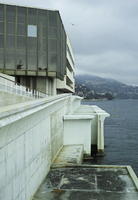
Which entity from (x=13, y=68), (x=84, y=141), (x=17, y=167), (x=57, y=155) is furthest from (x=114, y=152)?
(x=17, y=167)

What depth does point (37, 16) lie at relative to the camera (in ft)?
123

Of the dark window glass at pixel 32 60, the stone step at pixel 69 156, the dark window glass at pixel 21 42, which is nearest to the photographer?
the stone step at pixel 69 156

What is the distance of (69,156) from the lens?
19.0m

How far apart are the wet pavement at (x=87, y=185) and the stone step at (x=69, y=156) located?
157 centimetres

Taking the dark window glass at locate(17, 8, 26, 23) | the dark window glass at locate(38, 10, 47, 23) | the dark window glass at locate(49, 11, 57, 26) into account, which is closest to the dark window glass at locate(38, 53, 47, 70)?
the dark window glass at locate(49, 11, 57, 26)

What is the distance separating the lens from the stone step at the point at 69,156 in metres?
16.9

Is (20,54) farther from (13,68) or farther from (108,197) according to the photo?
(108,197)

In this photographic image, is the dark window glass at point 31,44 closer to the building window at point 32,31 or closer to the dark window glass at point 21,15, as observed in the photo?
the building window at point 32,31

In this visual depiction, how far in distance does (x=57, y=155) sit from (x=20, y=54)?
20.8 meters

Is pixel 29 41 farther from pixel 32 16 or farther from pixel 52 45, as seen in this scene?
pixel 32 16

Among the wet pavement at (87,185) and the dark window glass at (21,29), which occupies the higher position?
the dark window glass at (21,29)

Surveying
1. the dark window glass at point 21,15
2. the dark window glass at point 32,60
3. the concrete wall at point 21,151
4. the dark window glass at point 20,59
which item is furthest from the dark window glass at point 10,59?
the concrete wall at point 21,151

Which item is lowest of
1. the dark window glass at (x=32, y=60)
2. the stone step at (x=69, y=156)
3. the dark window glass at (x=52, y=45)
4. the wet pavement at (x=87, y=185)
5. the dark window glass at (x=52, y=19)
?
the stone step at (x=69, y=156)

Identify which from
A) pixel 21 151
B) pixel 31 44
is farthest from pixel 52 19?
pixel 21 151
